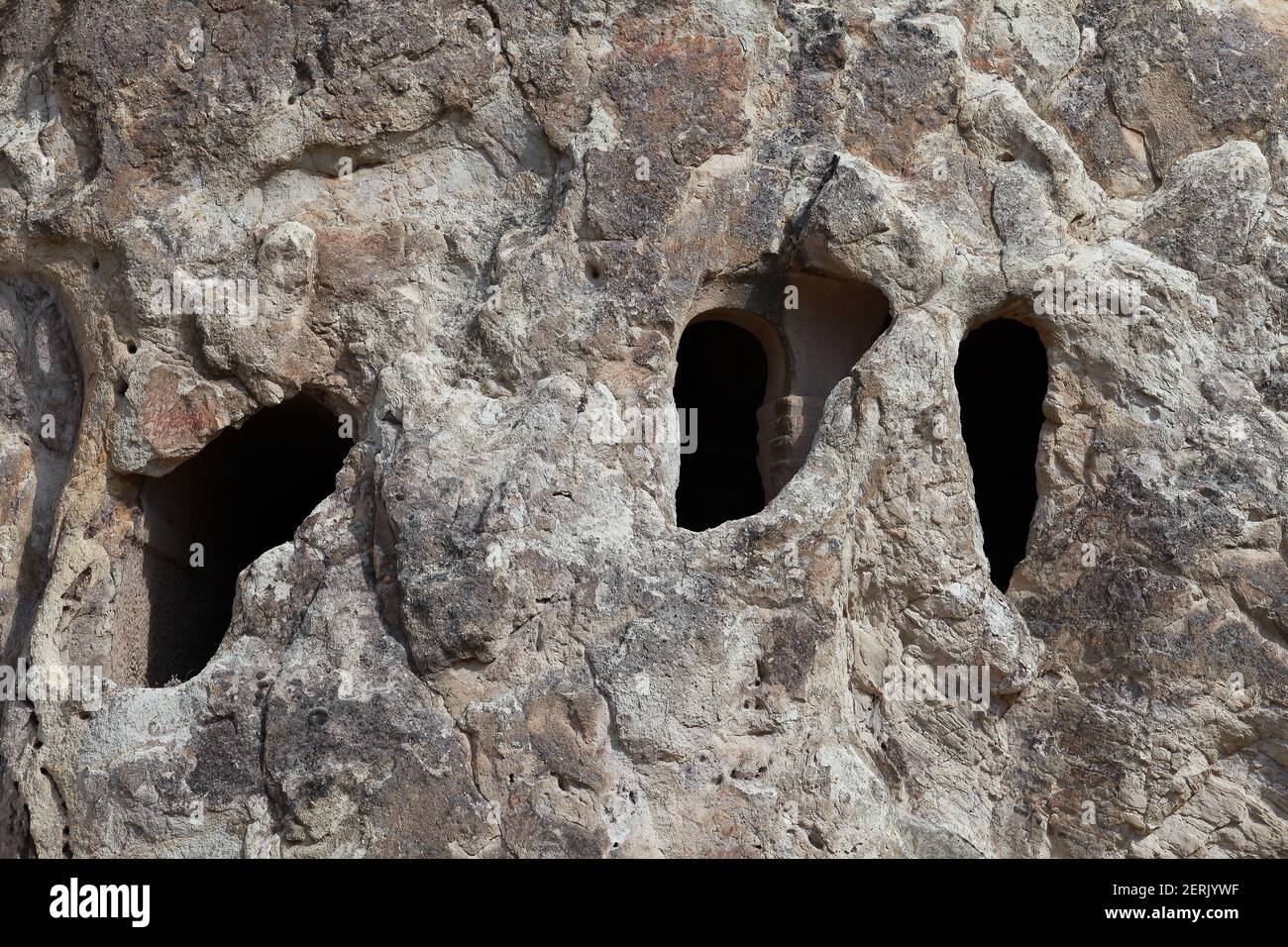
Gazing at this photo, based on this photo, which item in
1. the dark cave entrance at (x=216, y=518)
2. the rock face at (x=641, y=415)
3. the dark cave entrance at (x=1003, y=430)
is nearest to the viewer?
the rock face at (x=641, y=415)

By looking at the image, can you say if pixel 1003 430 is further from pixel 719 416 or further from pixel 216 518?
pixel 216 518

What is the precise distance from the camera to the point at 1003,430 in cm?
799

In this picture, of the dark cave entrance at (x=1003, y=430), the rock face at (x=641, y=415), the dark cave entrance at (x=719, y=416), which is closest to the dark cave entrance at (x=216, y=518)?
the rock face at (x=641, y=415)

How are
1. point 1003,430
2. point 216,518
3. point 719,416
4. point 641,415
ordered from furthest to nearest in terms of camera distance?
1. point 719,416
2. point 1003,430
3. point 216,518
4. point 641,415

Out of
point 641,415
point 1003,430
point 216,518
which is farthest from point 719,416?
point 216,518

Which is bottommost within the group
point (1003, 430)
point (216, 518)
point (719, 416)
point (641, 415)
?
point (216, 518)

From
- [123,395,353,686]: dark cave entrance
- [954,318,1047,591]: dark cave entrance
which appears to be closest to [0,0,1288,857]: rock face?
[123,395,353,686]: dark cave entrance

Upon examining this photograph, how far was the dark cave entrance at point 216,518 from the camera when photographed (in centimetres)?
595

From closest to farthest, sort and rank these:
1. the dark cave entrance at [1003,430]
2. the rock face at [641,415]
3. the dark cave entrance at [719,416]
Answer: the rock face at [641,415]
the dark cave entrance at [1003,430]
the dark cave entrance at [719,416]

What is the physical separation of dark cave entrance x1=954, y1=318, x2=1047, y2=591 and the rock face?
7.31 ft

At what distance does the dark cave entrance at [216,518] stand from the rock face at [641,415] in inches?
5.3

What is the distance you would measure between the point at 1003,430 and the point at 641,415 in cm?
336

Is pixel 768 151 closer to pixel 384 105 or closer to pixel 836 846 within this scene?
pixel 384 105

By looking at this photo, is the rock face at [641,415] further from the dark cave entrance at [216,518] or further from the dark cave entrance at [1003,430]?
the dark cave entrance at [1003,430]
